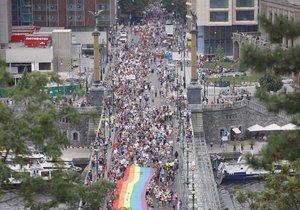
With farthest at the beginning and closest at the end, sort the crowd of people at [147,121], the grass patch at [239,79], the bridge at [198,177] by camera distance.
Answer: the grass patch at [239,79], the crowd of people at [147,121], the bridge at [198,177]

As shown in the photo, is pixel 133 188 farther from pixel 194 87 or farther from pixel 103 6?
pixel 103 6

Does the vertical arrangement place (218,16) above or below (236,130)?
above

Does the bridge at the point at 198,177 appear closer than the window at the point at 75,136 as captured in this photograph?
Yes

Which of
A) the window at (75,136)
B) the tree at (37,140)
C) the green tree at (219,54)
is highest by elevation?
the tree at (37,140)

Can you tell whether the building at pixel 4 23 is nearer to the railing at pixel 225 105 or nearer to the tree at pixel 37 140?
the railing at pixel 225 105

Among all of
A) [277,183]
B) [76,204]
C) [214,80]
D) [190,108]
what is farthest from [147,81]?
[76,204]

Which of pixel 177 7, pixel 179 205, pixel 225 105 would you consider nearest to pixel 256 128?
pixel 225 105

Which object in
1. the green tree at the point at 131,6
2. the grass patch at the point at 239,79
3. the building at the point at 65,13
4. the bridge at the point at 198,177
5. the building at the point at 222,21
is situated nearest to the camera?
the bridge at the point at 198,177

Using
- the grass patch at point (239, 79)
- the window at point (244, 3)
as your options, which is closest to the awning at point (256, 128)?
the grass patch at point (239, 79)

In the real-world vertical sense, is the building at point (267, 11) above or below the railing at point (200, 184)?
above
